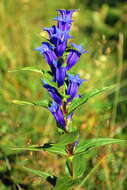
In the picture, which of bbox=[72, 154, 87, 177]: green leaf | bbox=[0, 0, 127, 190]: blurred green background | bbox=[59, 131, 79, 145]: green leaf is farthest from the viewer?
bbox=[0, 0, 127, 190]: blurred green background

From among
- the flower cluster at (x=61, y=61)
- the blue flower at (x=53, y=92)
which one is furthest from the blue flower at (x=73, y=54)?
the blue flower at (x=53, y=92)

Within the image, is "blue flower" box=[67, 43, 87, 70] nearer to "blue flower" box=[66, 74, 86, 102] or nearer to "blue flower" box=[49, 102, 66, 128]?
"blue flower" box=[66, 74, 86, 102]

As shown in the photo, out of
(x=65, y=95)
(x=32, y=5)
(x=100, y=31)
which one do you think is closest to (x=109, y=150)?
(x=65, y=95)

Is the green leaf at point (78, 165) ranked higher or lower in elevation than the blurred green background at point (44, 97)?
lower

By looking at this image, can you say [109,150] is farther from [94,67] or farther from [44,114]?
[94,67]

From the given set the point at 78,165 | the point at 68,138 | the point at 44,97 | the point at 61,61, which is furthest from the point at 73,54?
the point at 44,97

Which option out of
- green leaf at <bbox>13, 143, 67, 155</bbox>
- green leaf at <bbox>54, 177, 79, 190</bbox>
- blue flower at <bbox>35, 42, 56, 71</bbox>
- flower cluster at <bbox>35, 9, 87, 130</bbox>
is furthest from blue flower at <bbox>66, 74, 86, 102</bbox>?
green leaf at <bbox>54, 177, 79, 190</bbox>

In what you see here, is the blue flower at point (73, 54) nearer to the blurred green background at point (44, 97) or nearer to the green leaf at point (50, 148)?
the blurred green background at point (44, 97)

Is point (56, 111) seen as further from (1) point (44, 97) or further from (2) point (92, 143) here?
(1) point (44, 97)
